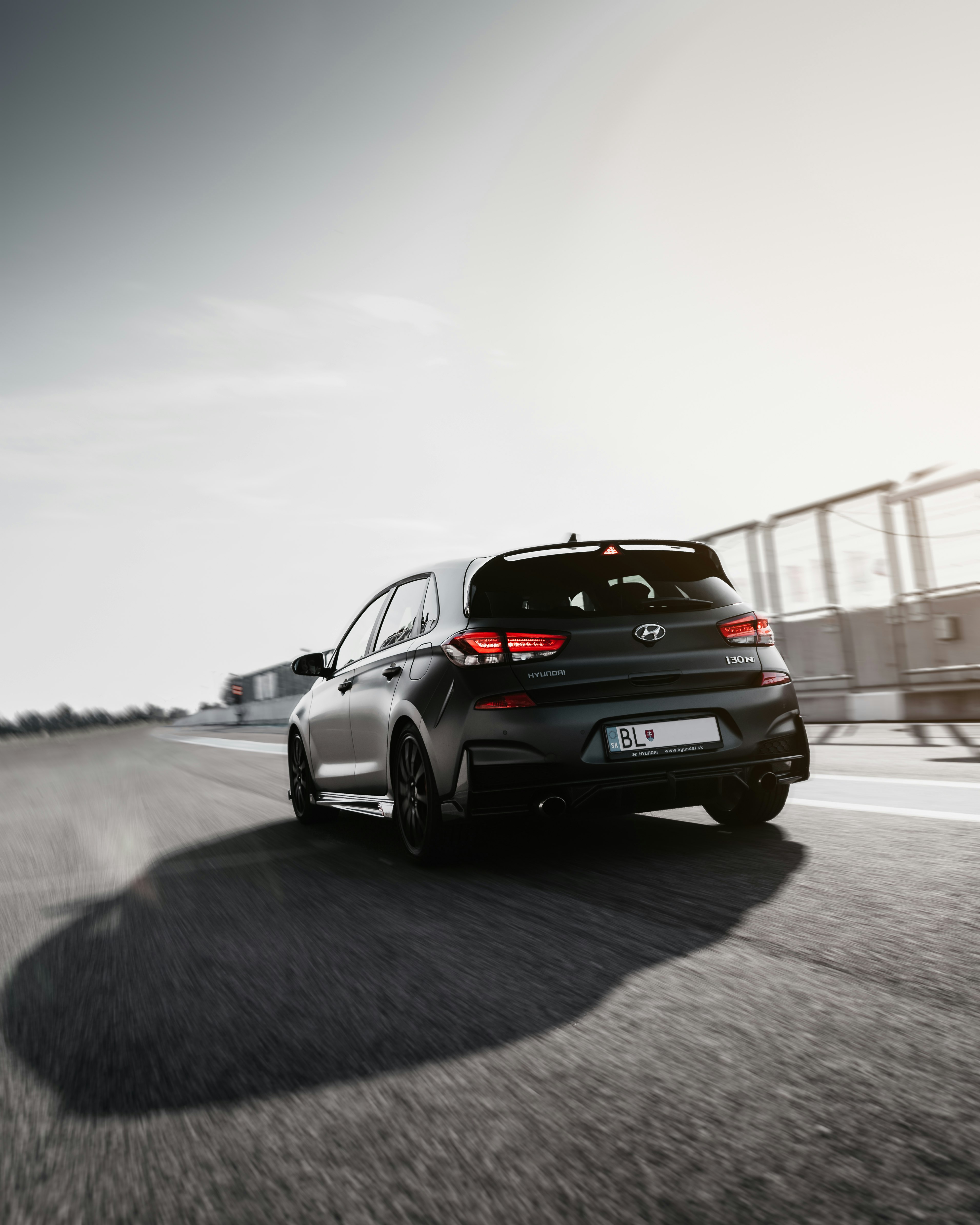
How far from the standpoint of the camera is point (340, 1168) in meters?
2.22

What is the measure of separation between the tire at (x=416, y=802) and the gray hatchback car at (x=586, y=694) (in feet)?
0.04

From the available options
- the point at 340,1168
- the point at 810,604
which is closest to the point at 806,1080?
the point at 340,1168

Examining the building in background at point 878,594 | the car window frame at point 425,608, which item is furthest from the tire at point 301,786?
the building in background at point 878,594

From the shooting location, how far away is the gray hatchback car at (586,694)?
509 cm

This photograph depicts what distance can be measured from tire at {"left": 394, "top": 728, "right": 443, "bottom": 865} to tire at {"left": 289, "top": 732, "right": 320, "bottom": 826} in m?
2.12

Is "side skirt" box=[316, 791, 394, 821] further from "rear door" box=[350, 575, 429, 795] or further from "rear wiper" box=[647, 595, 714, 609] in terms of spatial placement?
"rear wiper" box=[647, 595, 714, 609]

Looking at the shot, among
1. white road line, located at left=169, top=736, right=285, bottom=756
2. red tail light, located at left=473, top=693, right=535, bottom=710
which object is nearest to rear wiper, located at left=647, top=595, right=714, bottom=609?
red tail light, located at left=473, top=693, right=535, bottom=710

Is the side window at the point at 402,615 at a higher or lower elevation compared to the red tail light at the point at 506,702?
higher

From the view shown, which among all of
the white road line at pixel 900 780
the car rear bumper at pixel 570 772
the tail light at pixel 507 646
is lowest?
the white road line at pixel 900 780

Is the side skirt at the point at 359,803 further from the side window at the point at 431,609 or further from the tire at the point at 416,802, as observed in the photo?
the side window at the point at 431,609

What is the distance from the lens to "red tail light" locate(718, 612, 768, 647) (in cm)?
554

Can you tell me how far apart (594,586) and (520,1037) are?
2.95m

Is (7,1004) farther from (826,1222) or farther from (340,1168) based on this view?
(826,1222)

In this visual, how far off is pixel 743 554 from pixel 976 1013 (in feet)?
46.2
